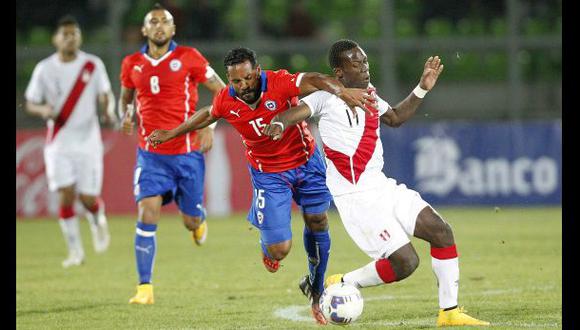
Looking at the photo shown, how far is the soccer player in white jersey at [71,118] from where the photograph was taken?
13.5 meters

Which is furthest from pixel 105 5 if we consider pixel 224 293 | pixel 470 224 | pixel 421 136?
pixel 224 293

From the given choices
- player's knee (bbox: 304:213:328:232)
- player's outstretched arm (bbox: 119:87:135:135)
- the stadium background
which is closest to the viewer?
player's knee (bbox: 304:213:328:232)

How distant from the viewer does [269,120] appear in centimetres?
824

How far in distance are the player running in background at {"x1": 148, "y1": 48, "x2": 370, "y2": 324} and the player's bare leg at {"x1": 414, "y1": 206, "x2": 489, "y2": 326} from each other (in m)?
1.02

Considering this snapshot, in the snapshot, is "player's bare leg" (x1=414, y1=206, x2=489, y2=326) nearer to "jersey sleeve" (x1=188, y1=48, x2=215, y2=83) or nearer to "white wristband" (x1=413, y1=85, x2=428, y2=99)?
"white wristband" (x1=413, y1=85, x2=428, y2=99)

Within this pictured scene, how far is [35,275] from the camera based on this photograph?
39.9ft

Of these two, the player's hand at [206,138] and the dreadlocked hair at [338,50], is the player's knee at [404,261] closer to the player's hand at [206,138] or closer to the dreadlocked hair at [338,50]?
the dreadlocked hair at [338,50]

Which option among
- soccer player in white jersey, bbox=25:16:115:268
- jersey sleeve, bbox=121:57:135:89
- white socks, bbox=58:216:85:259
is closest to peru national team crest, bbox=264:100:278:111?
jersey sleeve, bbox=121:57:135:89

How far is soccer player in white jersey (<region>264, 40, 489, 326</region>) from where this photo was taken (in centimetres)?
756

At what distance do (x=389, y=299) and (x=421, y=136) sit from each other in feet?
32.1

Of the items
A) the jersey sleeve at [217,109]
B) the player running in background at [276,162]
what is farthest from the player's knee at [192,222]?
the jersey sleeve at [217,109]

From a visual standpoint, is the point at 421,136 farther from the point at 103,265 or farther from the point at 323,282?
the point at 323,282

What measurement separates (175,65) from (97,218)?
422 cm

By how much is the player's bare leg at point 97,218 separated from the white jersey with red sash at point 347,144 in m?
6.31
